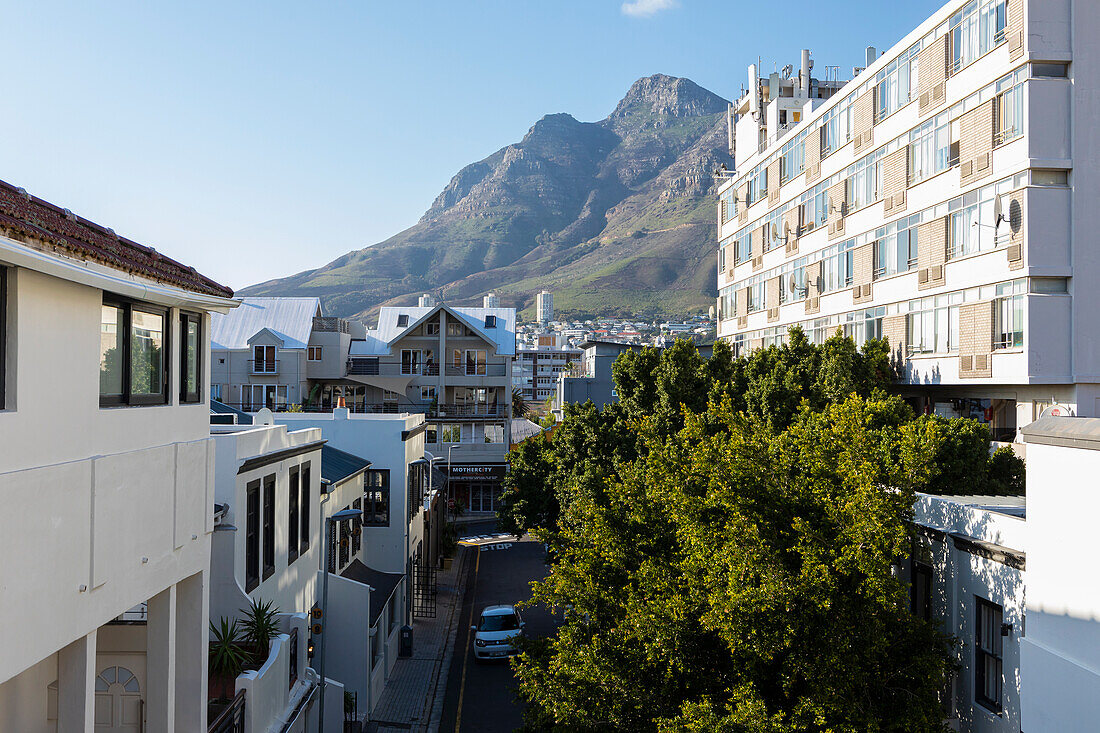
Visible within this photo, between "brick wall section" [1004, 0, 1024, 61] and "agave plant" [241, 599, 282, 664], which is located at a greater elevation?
"brick wall section" [1004, 0, 1024, 61]

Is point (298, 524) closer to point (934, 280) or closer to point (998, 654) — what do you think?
point (998, 654)

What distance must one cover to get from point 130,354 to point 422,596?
28.5m

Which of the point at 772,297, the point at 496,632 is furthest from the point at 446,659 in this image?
the point at 772,297

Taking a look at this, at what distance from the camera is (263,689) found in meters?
14.0

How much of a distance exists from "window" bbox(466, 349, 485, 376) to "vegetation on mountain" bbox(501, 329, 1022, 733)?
4308cm

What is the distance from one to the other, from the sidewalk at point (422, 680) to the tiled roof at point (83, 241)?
16.1 meters

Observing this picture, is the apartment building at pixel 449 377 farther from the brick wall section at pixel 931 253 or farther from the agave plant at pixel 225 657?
the agave plant at pixel 225 657

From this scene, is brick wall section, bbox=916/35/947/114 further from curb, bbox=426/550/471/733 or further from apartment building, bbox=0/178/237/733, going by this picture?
curb, bbox=426/550/471/733

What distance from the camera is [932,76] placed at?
2688 cm

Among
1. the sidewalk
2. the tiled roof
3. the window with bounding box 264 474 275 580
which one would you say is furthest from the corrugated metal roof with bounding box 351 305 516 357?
the tiled roof

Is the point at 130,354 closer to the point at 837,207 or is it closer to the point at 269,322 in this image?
the point at 837,207

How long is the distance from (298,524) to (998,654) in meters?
14.4

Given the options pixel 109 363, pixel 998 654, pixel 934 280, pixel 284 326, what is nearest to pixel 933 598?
pixel 998 654

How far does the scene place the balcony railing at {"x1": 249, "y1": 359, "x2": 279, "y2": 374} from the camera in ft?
186
